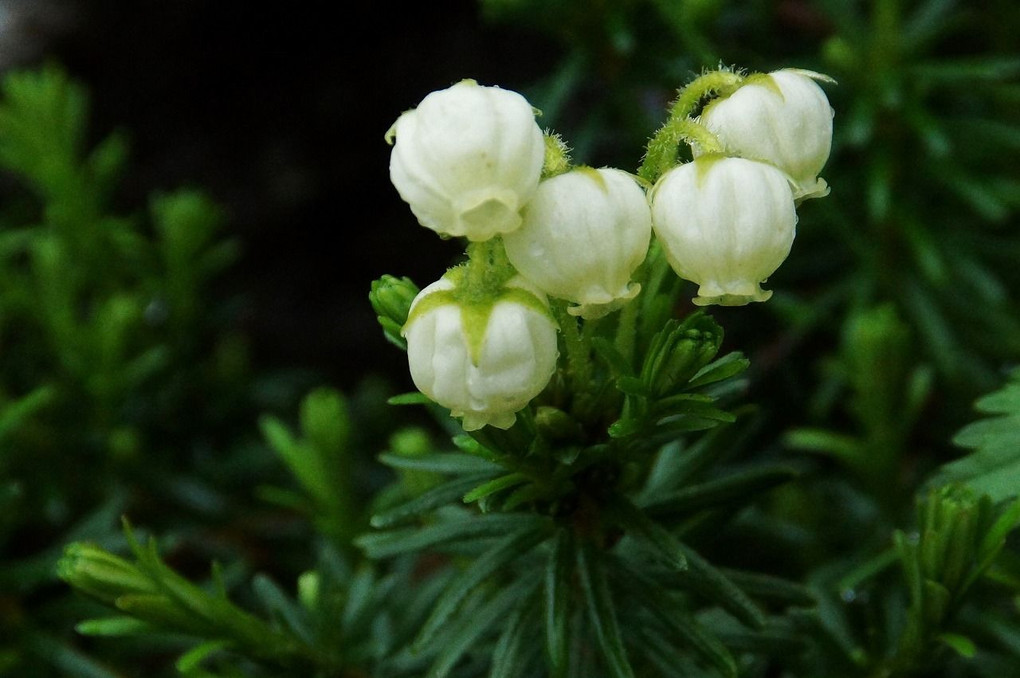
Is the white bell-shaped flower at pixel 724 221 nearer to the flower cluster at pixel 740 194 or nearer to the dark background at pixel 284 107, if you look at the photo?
the flower cluster at pixel 740 194

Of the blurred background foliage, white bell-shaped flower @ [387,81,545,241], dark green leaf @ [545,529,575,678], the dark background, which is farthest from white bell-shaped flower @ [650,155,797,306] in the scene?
the dark background

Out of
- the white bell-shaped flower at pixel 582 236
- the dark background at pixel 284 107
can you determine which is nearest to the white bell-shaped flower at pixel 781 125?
the white bell-shaped flower at pixel 582 236

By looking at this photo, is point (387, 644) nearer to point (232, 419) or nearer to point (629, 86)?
point (232, 419)

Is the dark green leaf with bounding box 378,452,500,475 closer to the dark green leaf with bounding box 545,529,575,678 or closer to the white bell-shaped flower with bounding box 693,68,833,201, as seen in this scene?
the dark green leaf with bounding box 545,529,575,678

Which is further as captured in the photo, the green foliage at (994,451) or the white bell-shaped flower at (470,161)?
the green foliage at (994,451)

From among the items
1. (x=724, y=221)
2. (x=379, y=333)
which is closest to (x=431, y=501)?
(x=724, y=221)

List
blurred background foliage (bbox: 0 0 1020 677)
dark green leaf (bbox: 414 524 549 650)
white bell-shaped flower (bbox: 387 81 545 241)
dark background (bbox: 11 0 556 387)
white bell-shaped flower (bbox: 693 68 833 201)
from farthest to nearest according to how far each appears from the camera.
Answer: dark background (bbox: 11 0 556 387) < blurred background foliage (bbox: 0 0 1020 677) < dark green leaf (bbox: 414 524 549 650) < white bell-shaped flower (bbox: 693 68 833 201) < white bell-shaped flower (bbox: 387 81 545 241)
